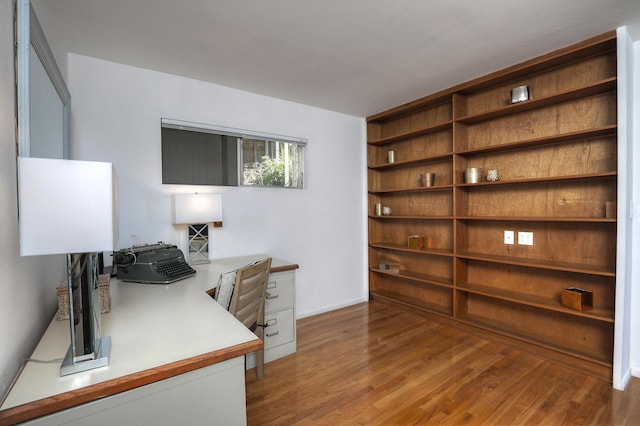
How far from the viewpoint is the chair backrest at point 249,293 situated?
1.77 metres

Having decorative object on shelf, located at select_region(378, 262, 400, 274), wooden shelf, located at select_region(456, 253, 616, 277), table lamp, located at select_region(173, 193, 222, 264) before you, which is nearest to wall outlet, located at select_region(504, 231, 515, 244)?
wooden shelf, located at select_region(456, 253, 616, 277)

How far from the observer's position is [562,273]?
2594mm

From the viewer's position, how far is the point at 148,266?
6.48 feet

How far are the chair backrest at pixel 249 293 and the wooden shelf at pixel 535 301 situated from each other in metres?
2.07

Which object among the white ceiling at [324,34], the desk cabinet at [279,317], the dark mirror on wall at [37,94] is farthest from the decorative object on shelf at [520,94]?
the dark mirror on wall at [37,94]

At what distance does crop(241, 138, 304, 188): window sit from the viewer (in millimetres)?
3143

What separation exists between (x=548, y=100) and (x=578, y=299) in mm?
1599

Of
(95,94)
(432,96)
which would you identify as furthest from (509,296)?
(95,94)

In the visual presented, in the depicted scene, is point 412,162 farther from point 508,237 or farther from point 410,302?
point 410,302

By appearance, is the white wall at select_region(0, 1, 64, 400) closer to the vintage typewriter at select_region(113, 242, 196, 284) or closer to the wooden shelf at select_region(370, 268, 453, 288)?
the vintage typewriter at select_region(113, 242, 196, 284)

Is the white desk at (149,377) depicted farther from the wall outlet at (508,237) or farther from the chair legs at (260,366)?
the wall outlet at (508,237)

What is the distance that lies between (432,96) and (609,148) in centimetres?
155

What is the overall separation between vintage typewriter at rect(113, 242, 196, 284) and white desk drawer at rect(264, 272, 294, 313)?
68 cm

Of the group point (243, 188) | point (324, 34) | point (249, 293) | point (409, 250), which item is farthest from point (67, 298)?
point (409, 250)
